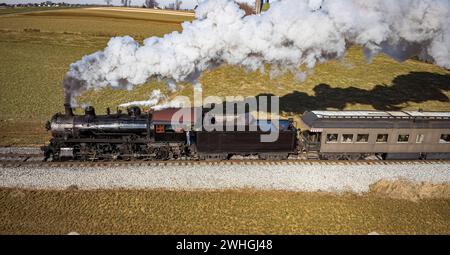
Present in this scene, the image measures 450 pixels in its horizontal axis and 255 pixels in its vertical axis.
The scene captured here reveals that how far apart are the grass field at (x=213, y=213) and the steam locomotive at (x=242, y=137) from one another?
11.2 ft

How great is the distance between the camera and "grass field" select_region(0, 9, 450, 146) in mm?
31203

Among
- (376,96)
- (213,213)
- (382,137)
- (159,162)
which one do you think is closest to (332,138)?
(382,137)

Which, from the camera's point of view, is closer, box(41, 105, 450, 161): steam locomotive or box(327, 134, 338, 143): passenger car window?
box(41, 105, 450, 161): steam locomotive

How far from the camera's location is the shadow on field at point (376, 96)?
111ft

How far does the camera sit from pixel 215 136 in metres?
19.0

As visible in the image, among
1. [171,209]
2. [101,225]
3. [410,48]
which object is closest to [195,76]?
[171,209]

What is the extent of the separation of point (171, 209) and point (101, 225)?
308 centimetres

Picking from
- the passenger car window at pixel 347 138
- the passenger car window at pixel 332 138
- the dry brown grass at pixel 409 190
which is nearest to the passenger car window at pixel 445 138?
the dry brown grass at pixel 409 190

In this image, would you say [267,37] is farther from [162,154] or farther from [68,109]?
[68,109]

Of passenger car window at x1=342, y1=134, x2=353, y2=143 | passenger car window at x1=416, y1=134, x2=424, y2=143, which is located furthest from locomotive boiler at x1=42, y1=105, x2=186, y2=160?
passenger car window at x1=416, y1=134, x2=424, y2=143

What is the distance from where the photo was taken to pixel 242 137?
19203mm

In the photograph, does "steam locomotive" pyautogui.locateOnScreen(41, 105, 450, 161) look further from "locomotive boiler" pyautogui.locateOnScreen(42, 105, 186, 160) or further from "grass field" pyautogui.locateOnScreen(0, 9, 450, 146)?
"grass field" pyautogui.locateOnScreen(0, 9, 450, 146)

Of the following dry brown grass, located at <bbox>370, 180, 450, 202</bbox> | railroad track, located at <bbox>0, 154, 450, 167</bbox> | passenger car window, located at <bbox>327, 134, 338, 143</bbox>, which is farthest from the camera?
passenger car window, located at <bbox>327, 134, 338, 143</bbox>
